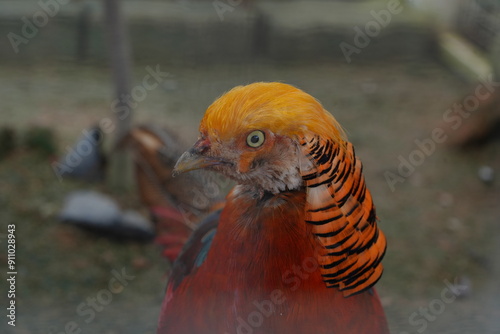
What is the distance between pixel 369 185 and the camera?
9.08ft

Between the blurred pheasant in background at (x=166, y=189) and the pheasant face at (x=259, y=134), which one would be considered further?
the blurred pheasant in background at (x=166, y=189)

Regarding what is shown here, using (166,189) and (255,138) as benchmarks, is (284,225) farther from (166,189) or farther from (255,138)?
(166,189)

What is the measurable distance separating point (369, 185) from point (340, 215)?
4.78ft

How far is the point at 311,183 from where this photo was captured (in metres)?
1.33

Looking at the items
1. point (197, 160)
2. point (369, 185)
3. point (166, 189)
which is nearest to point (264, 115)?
point (197, 160)

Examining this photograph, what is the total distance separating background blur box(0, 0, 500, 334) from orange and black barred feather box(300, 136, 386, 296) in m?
1.07

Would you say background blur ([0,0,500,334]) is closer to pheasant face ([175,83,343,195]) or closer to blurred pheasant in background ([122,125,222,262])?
blurred pheasant in background ([122,125,222,262])

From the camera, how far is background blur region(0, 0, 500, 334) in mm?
2756

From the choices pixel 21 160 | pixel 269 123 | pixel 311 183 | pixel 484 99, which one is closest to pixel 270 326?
pixel 311 183

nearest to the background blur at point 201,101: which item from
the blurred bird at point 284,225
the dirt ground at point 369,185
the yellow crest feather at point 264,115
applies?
the dirt ground at point 369,185

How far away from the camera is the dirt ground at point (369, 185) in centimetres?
265

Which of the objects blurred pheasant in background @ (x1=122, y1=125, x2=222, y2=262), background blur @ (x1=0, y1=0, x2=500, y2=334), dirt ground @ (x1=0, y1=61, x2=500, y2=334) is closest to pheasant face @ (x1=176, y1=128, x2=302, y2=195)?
blurred pheasant in background @ (x1=122, y1=125, x2=222, y2=262)

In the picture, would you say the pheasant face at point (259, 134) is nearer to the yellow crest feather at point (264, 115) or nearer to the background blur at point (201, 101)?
the yellow crest feather at point (264, 115)

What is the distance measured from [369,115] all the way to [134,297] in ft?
5.66
